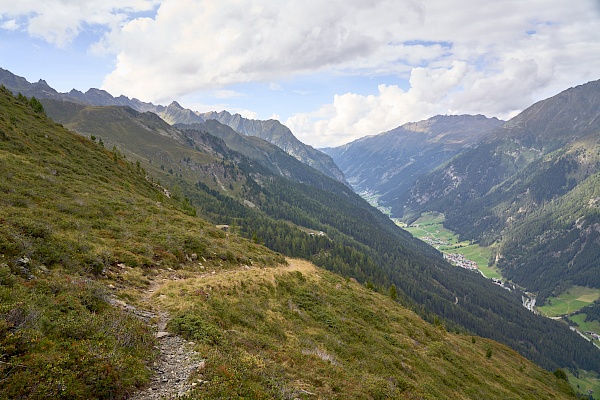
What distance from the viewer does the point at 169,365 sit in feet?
45.5

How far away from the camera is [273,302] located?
2916cm

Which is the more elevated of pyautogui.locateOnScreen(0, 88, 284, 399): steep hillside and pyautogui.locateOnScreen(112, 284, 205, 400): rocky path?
pyautogui.locateOnScreen(0, 88, 284, 399): steep hillside

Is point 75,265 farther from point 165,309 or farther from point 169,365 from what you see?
point 169,365

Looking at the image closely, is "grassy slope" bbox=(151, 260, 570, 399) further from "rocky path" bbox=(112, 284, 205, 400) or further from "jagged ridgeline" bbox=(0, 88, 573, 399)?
"rocky path" bbox=(112, 284, 205, 400)

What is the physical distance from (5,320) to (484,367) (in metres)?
58.0

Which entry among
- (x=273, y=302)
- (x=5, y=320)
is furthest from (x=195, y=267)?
(x=5, y=320)

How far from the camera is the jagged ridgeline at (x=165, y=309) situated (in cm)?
1159

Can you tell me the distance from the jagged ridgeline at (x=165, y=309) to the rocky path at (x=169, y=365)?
49 centimetres

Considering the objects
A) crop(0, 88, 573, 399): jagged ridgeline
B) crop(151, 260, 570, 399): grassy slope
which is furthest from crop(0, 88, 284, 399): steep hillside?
crop(151, 260, 570, 399): grassy slope

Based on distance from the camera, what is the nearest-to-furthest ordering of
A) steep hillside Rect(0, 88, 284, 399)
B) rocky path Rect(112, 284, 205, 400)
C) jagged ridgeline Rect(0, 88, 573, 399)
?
steep hillside Rect(0, 88, 284, 399), jagged ridgeline Rect(0, 88, 573, 399), rocky path Rect(112, 284, 205, 400)

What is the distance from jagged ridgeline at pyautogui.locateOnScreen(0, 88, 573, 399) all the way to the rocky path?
49cm

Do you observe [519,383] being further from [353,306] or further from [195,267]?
[195,267]

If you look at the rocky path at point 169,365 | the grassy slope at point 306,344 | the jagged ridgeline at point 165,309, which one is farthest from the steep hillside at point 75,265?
the grassy slope at point 306,344

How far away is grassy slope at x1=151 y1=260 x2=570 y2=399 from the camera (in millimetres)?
15594
